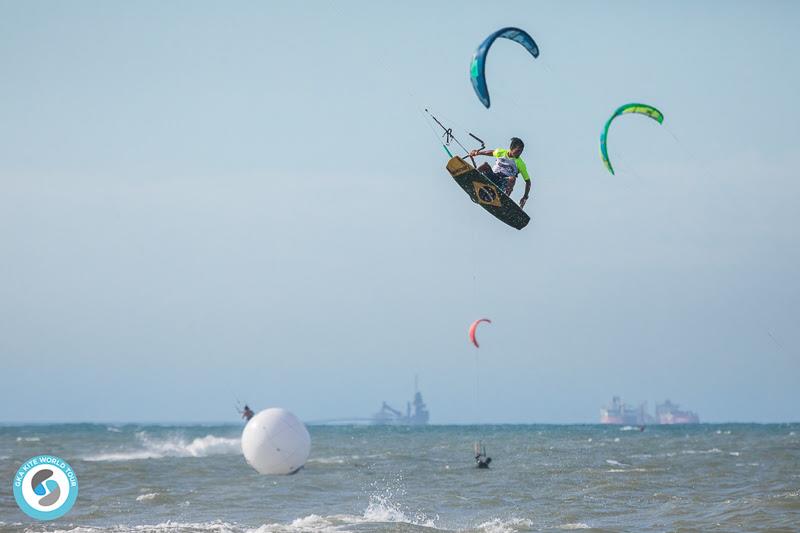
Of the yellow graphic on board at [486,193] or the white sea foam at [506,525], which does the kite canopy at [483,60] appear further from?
the white sea foam at [506,525]

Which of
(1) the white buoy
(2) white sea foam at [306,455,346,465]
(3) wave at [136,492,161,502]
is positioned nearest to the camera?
(1) the white buoy

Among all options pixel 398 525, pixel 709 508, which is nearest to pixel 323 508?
pixel 398 525

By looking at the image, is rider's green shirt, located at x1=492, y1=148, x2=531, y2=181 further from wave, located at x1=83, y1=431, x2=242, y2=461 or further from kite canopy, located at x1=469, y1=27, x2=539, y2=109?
wave, located at x1=83, y1=431, x2=242, y2=461

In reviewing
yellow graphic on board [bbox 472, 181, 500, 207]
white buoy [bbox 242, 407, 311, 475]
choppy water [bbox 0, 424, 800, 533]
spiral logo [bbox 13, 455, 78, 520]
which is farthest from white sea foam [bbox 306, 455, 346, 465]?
yellow graphic on board [bbox 472, 181, 500, 207]

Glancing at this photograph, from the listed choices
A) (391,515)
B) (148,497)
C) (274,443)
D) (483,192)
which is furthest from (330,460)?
(483,192)

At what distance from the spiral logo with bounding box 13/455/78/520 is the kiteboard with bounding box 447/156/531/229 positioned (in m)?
7.51

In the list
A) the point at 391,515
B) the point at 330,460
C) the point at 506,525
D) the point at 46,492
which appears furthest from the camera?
the point at 330,460

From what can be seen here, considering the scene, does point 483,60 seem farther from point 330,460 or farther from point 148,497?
point 330,460

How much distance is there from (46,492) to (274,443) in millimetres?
3977

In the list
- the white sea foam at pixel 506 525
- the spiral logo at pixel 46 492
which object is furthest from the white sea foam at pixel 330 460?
the white sea foam at pixel 506 525

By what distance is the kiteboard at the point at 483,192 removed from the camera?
47.8ft

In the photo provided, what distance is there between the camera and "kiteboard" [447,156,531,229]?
14570 mm

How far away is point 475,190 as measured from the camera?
14.8 meters

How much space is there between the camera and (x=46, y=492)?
18.2 meters
